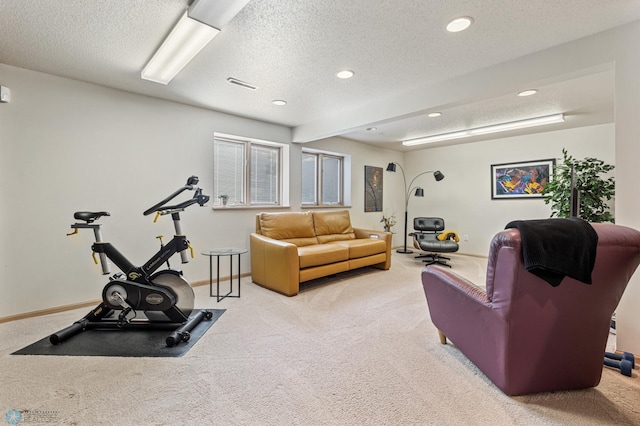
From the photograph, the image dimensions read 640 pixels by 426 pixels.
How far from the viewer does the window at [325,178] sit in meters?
5.48

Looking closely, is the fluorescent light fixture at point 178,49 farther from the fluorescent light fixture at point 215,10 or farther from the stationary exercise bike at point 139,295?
the stationary exercise bike at point 139,295

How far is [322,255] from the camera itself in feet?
12.2

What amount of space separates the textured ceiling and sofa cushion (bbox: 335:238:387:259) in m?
1.78

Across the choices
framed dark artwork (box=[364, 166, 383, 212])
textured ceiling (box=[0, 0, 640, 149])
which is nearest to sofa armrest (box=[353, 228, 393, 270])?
framed dark artwork (box=[364, 166, 383, 212])

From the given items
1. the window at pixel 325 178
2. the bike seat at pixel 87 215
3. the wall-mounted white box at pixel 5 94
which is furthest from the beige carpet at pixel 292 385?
the window at pixel 325 178

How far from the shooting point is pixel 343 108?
3.83 metres

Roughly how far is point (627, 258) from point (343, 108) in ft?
10.4

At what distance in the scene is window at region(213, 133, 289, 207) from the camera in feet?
13.8

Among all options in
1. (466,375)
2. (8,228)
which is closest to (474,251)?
(466,375)

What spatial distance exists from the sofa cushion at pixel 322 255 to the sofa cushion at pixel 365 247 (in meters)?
0.13

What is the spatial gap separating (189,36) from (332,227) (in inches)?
132

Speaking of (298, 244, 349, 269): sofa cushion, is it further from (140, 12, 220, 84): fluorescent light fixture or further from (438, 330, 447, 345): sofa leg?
(140, 12, 220, 84): fluorescent light fixture

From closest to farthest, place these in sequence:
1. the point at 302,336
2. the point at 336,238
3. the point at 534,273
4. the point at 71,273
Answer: the point at 534,273 → the point at 302,336 → the point at 71,273 → the point at 336,238

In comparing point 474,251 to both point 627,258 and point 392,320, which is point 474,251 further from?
point 627,258
